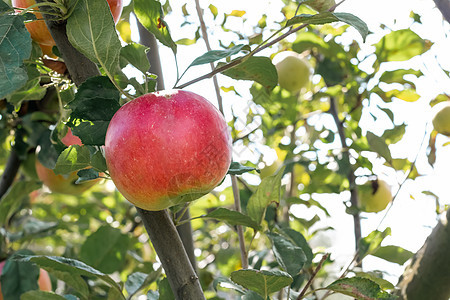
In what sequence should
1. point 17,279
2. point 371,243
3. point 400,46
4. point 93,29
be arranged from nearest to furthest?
point 93,29 → point 371,243 → point 17,279 → point 400,46

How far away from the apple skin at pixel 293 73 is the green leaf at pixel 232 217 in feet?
2.64

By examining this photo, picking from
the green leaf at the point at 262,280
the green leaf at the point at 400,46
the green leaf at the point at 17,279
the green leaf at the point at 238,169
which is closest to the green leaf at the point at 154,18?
the green leaf at the point at 238,169

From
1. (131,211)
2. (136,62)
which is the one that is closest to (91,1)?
(136,62)

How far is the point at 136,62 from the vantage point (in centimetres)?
67

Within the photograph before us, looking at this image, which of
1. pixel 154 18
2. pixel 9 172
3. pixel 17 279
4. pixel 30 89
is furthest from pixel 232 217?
pixel 9 172

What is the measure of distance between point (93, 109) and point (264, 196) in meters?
0.33

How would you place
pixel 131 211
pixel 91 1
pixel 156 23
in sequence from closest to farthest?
pixel 91 1
pixel 156 23
pixel 131 211

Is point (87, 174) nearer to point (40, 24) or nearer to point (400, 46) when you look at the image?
point (40, 24)

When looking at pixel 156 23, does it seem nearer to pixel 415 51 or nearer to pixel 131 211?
pixel 415 51

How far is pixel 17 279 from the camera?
Result: 3.63 feet

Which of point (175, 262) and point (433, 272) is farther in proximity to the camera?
point (433, 272)

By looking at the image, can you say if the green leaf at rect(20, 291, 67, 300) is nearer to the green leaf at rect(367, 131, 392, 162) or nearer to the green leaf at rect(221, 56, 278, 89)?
the green leaf at rect(221, 56, 278, 89)

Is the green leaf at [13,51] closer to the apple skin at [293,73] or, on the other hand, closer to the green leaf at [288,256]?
the green leaf at [288,256]

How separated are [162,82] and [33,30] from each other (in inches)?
9.4
